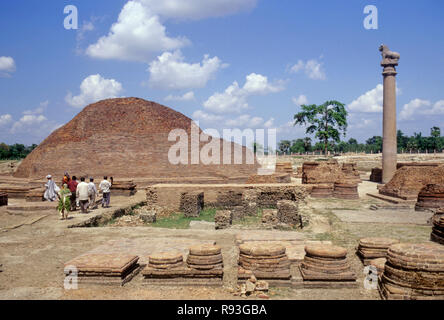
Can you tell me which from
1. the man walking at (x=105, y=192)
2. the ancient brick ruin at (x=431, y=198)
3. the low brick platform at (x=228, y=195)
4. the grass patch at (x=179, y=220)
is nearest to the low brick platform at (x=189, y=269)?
the grass patch at (x=179, y=220)

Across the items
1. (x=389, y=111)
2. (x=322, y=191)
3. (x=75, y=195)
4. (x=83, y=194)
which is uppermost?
(x=389, y=111)

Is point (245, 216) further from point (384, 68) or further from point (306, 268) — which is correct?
point (384, 68)

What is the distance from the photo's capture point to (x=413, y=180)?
42.3 ft

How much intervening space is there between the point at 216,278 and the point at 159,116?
19048mm

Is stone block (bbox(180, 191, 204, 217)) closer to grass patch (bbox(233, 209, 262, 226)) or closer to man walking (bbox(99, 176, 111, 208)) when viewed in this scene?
grass patch (bbox(233, 209, 262, 226))

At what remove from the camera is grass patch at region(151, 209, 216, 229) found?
29.4 ft

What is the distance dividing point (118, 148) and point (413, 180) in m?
14.5

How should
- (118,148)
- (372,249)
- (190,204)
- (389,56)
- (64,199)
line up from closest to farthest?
(372,249) → (64,199) → (190,204) → (389,56) → (118,148)

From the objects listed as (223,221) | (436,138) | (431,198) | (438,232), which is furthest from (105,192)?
(436,138)

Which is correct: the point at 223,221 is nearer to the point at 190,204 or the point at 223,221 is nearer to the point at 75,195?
the point at 190,204

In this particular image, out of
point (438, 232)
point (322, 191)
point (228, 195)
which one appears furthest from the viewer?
point (322, 191)

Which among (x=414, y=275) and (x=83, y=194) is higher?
(x=83, y=194)

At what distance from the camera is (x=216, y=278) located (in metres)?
4.03
